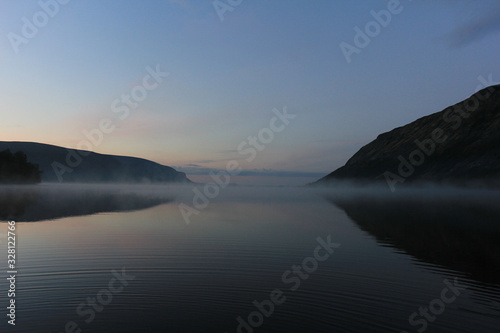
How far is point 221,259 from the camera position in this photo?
33.2 metres

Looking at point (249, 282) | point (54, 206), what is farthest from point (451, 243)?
point (54, 206)

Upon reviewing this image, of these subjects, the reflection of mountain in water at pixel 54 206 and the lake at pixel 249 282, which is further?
the reflection of mountain in water at pixel 54 206

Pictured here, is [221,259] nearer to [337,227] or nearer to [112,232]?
[112,232]

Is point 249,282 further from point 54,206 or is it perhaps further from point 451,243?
point 54,206

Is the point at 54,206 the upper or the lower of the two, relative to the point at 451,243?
upper

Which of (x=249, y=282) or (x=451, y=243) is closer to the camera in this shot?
(x=249, y=282)

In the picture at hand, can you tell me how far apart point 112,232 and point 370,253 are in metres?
32.1

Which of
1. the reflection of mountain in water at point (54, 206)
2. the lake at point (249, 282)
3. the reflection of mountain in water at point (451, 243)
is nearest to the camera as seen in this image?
the lake at point (249, 282)

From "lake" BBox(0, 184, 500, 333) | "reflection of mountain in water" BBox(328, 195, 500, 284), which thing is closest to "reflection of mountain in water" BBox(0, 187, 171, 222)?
"lake" BBox(0, 184, 500, 333)

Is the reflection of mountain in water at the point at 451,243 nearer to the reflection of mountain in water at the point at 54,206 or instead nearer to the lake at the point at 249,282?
the lake at the point at 249,282

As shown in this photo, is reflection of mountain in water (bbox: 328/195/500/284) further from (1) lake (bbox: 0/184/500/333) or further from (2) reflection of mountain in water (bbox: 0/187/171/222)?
(2) reflection of mountain in water (bbox: 0/187/171/222)

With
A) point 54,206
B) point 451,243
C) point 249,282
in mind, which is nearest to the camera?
point 249,282

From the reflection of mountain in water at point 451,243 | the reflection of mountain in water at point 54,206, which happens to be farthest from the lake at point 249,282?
the reflection of mountain in water at point 54,206

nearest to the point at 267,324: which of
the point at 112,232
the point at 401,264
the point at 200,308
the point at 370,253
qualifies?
the point at 200,308
